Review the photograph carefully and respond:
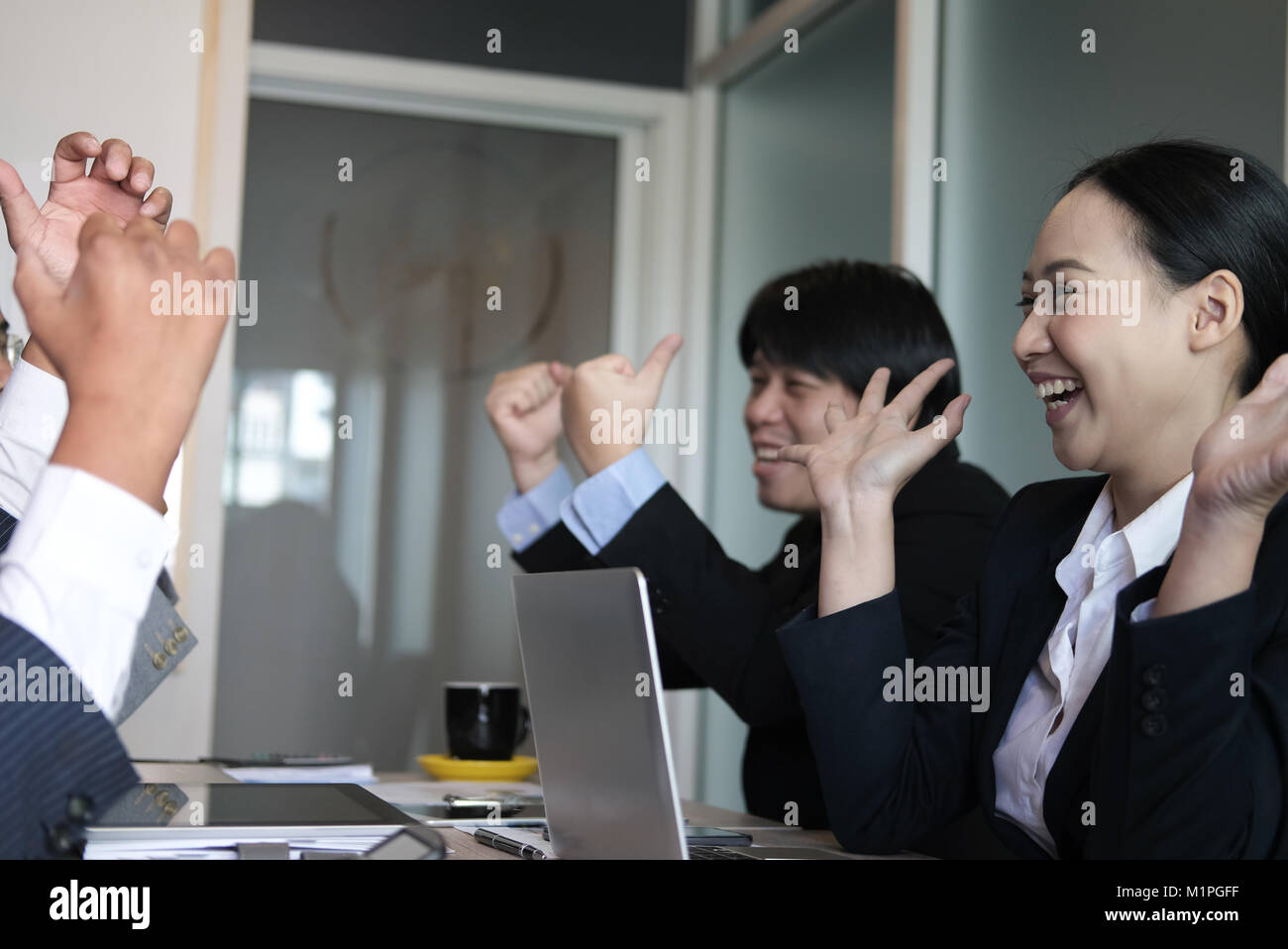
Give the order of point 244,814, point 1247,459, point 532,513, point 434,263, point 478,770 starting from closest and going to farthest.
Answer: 1. point 1247,459
2. point 244,814
3. point 478,770
4. point 532,513
5. point 434,263

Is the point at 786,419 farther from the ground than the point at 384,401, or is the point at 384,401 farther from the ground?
the point at 384,401

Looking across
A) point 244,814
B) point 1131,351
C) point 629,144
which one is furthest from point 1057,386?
point 629,144

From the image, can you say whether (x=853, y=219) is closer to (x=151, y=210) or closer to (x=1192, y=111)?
(x=1192, y=111)

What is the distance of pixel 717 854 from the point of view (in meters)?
1.17

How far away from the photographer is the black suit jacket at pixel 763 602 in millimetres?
1604

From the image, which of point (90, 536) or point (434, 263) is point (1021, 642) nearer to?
point (90, 536)

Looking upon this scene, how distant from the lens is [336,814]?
3.91 feet

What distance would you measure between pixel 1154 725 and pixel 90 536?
73 centimetres

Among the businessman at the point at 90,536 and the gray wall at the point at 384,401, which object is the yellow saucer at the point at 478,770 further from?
the gray wall at the point at 384,401

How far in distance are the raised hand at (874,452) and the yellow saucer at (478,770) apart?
692 millimetres

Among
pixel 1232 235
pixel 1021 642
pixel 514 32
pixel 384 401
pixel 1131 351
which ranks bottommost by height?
pixel 1021 642

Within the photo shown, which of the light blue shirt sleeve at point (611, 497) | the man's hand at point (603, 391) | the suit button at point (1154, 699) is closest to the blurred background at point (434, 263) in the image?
the man's hand at point (603, 391)

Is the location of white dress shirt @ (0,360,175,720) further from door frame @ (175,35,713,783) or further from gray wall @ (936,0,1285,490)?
door frame @ (175,35,713,783)
